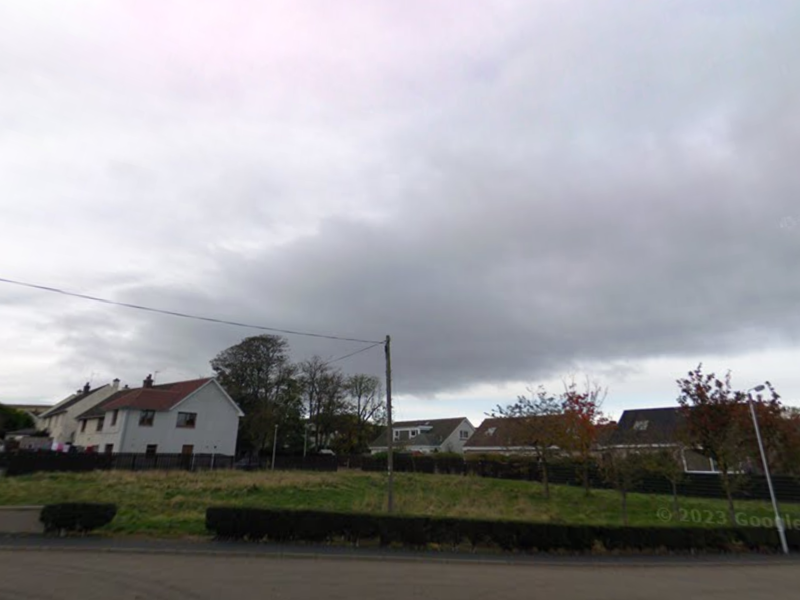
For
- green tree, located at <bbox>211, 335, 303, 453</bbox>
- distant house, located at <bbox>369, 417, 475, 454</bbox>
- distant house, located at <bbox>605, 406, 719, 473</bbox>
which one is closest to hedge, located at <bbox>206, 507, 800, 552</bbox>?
distant house, located at <bbox>605, 406, 719, 473</bbox>

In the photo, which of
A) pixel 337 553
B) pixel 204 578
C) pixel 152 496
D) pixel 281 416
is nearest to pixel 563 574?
pixel 337 553

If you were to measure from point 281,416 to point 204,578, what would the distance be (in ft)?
153

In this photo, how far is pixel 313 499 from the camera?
2339 centimetres

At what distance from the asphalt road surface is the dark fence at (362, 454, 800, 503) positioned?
36.2 ft

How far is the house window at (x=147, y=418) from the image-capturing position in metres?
43.2

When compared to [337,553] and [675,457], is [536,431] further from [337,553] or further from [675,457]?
[337,553]

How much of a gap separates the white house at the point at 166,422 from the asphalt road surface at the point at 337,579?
107ft

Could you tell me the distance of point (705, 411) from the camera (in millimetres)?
22047

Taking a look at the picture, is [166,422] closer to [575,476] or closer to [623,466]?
[575,476]

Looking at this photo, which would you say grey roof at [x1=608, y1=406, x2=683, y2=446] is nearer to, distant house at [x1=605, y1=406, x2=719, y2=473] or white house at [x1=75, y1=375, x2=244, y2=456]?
distant house at [x1=605, y1=406, x2=719, y2=473]

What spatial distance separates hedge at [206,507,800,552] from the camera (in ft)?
49.5

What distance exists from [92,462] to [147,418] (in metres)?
12.6

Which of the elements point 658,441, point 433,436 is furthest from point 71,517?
point 433,436

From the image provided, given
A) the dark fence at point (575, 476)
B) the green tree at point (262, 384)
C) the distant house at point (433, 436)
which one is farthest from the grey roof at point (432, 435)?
the dark fence at point (575, 476)
